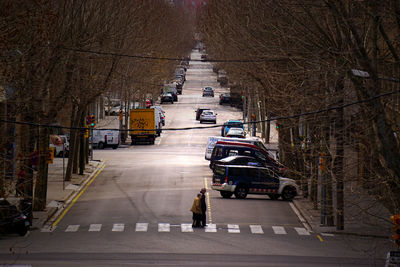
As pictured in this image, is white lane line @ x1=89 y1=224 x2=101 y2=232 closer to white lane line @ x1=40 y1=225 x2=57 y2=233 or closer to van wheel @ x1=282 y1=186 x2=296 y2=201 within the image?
white lane line @ x1=40 y1=225 x2=57 y2=233

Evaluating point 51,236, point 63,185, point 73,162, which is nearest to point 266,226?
point 51,236

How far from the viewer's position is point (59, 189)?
134 feet

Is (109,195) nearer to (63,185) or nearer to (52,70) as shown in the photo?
(63,185)

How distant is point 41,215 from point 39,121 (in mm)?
4252

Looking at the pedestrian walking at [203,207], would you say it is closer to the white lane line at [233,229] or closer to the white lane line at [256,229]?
the white lane line at [233,229]

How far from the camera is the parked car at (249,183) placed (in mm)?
37906

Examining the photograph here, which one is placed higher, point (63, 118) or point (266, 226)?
point (63, 118)

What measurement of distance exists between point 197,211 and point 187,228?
85cm

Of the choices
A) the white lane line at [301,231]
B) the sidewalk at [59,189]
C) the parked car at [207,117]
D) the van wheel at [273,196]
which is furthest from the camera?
the parked car at [207,117]

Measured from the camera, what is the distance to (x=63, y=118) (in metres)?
71.9

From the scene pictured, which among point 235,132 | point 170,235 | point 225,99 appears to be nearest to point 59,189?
point 170,235

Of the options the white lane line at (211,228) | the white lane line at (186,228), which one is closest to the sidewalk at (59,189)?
the white lane line at (186,228)

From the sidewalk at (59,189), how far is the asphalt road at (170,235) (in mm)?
713

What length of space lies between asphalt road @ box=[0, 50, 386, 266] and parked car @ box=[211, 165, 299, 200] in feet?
2.03
